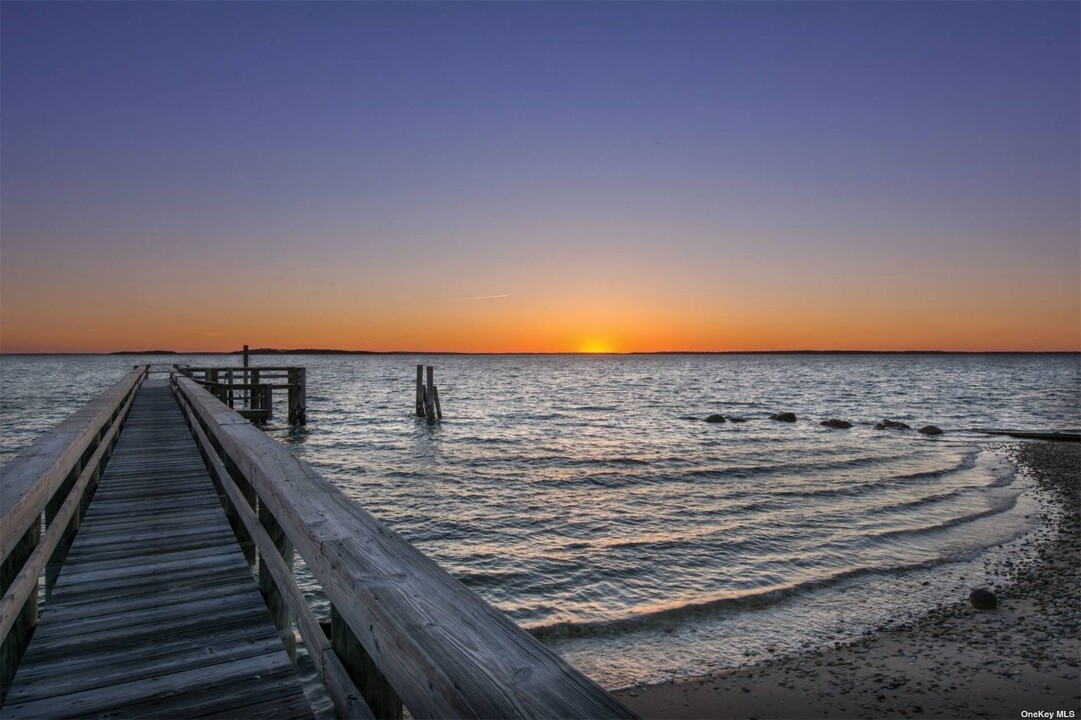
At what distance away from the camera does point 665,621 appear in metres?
7.75

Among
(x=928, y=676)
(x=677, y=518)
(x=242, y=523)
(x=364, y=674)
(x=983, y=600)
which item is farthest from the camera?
(x=677, y=518)

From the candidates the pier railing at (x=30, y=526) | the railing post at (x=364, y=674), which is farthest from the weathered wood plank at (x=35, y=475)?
the railing post at (x=364, y=674)

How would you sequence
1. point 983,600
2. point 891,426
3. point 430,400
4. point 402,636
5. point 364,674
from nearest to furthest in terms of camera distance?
point 402,636 → point 364,674 → point 983,600 → point 891,426 → point 430,400

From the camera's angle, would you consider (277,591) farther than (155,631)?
Yes

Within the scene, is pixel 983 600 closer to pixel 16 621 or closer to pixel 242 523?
pixel 242 523

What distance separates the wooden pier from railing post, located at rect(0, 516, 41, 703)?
0.5 inches

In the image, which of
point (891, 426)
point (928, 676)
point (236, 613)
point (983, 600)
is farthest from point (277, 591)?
point (891, 426)

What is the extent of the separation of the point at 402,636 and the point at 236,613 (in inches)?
108

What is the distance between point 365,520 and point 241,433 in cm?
266

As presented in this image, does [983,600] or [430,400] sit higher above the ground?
[430,400]

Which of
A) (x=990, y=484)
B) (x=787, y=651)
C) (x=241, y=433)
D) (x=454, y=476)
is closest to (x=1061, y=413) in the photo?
(x=990, y=484)

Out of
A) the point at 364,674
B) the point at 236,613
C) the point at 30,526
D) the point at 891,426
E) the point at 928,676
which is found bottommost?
the point at 891,426

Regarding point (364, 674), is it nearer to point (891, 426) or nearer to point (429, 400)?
point (429, 400)

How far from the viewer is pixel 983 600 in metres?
8.20
